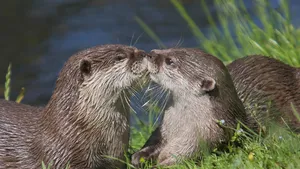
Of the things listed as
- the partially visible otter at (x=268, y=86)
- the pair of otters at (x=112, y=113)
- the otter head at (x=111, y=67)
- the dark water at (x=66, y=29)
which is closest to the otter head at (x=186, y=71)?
the pair of otters at (x=112, y=113)

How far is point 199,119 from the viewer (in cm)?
567

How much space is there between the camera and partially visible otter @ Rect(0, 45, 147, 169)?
18.1ft

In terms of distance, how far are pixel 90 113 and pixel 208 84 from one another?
72cm

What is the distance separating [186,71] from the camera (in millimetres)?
5785

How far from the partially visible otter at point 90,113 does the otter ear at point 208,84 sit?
37cm

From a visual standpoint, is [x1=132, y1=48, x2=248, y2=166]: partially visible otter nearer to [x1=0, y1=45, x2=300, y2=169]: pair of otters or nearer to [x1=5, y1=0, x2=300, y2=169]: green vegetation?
[x1=0, y1=45, x2=300, y2=169]: pair of otters

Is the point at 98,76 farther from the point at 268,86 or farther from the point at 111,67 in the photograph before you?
the point at 268,86

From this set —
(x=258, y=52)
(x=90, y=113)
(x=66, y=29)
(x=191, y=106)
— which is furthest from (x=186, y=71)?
(x=66, y=29)

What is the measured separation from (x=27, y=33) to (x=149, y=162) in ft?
18.4

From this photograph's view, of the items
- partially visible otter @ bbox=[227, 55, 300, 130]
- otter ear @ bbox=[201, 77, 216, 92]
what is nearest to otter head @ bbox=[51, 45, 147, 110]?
otter ear @ bbox=[201, 77, 216, 92]

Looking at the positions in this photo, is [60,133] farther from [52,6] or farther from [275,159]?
[52,6]

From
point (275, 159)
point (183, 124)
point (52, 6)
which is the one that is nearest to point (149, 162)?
point (183, 124)

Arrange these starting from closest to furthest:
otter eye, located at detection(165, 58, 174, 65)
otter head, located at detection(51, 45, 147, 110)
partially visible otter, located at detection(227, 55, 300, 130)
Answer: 1. otter head, located at detection(51, 45, 147, 110)
2. otter eye, located at detection(165, 58, 174, 65)
3. partially visible otter, located at detection(227, 55, 300, 130)

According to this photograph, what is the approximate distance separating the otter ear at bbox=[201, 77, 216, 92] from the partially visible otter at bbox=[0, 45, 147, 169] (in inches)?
14.5
